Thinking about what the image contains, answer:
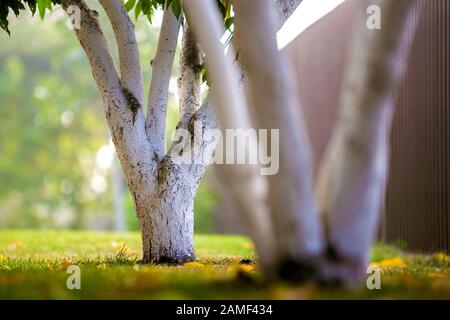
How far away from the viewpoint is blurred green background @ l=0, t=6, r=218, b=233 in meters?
18.5

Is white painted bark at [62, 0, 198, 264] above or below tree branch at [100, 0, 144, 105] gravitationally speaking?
below

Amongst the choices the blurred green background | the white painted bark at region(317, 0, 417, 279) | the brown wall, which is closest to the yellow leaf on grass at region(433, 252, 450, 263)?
the brown wall

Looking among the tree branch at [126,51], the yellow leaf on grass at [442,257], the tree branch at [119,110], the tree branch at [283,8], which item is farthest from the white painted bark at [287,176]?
the yellow leaf on grass at [442,257]

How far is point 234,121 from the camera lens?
105 inches

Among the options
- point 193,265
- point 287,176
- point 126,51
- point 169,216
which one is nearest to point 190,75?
point 126,51

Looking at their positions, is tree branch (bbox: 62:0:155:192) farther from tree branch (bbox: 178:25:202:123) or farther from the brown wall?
the brown wall

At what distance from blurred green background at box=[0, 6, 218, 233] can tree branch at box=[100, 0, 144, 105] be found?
13.1 meters

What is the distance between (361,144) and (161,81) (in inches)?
91.8

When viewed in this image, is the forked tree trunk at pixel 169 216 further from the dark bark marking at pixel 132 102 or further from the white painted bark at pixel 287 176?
the white painted bark at pixel 287 176

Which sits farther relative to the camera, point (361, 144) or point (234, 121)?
point (234, 121)

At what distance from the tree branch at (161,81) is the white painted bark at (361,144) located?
2.10 meters

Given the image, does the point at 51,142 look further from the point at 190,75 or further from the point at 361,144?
the point at 361,144

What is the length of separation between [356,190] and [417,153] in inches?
210

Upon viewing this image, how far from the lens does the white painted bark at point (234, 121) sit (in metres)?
2.55
